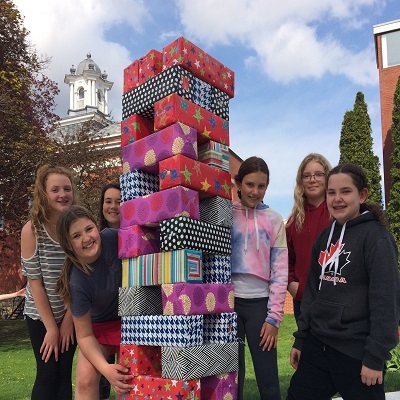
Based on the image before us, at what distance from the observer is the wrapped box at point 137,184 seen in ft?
9.28

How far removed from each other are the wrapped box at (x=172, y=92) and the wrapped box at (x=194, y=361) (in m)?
1.36

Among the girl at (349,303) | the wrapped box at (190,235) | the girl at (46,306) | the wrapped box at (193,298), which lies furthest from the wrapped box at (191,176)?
the girl at (46,306)

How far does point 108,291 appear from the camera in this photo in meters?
2.85

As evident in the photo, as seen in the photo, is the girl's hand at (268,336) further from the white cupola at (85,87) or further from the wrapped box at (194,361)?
the white cupola at (85,87)

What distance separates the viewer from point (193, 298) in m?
2.46

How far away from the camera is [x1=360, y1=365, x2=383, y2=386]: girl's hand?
7.04ft

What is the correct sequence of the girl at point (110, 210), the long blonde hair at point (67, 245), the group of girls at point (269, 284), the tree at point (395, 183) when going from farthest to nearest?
the tree at point (395, 183) < the girl at point (110, 210) < the long blonde hair at point (67, 245) < the group of girls at point (269, 284)

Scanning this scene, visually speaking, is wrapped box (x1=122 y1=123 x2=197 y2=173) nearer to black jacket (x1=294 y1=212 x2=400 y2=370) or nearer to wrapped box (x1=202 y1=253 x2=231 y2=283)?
wrapped box (x1=202 y1=253 x2=231 y2=283)

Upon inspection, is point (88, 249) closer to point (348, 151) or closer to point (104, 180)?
point (104, 180)

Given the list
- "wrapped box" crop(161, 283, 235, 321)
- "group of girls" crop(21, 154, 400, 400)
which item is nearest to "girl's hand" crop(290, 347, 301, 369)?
"group of girls" crop(21, 154, 400, 400)

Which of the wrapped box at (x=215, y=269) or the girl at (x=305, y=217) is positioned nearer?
the wrapped box at (x=215, y=269)

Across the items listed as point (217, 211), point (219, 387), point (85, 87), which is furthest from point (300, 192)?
point (85, 87)

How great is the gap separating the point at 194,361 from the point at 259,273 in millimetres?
756

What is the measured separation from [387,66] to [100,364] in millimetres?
21422
